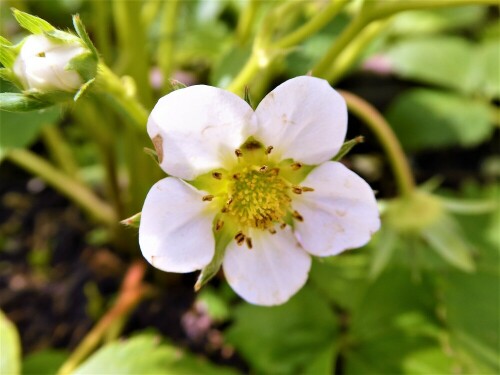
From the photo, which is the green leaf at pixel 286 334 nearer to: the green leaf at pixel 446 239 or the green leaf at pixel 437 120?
the green leaf at pixel 446 239

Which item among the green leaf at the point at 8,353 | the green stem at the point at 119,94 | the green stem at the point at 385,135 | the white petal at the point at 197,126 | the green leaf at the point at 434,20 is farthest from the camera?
the green leaf at the point at 434,20

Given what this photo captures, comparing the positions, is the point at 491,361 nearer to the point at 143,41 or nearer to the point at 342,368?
the point at 342,368

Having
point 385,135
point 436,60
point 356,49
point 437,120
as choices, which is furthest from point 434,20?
point 385,135

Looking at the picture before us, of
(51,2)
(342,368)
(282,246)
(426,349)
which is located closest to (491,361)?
(426,349)

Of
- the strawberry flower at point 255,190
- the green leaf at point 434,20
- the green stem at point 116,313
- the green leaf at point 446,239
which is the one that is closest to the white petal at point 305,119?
the strawberry flower at point 255,190

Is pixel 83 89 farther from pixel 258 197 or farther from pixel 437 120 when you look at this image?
pixel 437 120

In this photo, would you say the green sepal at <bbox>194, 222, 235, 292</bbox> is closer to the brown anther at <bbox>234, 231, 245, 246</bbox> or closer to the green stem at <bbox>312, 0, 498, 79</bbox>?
the brown anther at <bbox>234, 231, 245, 246</bbox>
